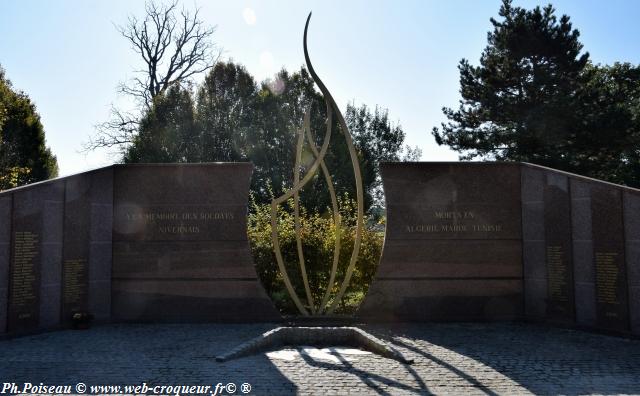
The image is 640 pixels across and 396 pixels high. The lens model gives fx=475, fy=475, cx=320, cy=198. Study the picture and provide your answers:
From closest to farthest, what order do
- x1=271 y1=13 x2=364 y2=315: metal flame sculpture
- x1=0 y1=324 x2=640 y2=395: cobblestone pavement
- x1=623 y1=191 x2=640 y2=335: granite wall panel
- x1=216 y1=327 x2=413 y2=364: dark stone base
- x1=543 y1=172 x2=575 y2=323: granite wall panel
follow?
x1=0 y1=324 x2=640 y2=395: cobblestone pavement < x1=216 y1=327 x2=413 y2=364: dark stone base < x1=623 y1=191 x2=640 y2=335: granite wall panel < x1=543 y1=172 x2=575 y2=323: granite wall panel < x1=271 y1=13 x2=364 y2=315: metal flame sculpture

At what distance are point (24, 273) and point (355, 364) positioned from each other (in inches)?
232

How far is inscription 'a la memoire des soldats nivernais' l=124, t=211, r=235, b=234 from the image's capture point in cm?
961

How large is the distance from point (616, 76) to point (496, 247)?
25.1 metres

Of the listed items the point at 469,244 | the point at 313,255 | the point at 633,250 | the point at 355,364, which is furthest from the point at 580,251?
the point at 313,255

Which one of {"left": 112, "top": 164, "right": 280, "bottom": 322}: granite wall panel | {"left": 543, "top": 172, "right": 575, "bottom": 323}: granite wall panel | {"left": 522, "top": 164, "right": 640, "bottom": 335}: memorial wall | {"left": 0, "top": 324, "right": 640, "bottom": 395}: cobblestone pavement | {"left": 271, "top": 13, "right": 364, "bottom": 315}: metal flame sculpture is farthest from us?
{"left": 112, "top": 164, "right": 280, "bottom": 322}: granite wall panel

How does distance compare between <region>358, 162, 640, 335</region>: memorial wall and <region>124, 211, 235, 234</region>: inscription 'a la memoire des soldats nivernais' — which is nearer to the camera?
<region>358, 162, 640, 335</region>: memorial wall

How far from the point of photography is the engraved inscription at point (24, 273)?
8016 millimetres

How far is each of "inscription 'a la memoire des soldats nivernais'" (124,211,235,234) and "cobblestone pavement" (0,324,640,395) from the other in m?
2.10

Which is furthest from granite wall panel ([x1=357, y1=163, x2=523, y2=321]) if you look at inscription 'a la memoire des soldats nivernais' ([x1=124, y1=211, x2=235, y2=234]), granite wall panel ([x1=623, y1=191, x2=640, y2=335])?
inscription 'a la memoire des soldats nivernais' ([x1=124, y1=211, x2=235, y2=234])

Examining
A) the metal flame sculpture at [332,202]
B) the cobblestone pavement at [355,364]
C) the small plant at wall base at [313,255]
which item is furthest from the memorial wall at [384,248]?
the small plant at wall base at [313,255]

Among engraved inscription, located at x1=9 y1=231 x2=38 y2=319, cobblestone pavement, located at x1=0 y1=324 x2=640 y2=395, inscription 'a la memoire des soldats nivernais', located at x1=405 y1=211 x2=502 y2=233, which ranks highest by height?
inscription 'a la memoire des soldats nivernais', located at x1=405 y1=211 x2=502 y2=233

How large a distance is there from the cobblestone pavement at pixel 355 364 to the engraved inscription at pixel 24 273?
0.59 metres

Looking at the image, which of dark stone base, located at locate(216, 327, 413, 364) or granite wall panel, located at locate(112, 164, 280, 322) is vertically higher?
granite wall panel, located at locate(112, 164, 280, 322)

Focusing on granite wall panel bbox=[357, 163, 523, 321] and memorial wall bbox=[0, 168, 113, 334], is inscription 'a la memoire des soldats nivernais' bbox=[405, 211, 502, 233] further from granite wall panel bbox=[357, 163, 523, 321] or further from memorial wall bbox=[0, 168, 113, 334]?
memorial wall bbox=[0, 168, 113, 334]
